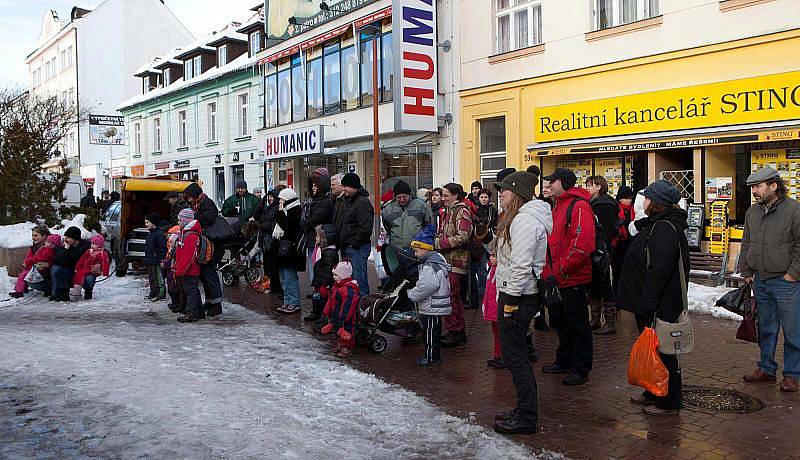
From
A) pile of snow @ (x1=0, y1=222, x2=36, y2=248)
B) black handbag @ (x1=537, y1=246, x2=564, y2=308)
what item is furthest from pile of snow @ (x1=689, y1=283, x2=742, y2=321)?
pile of snow @ (x1=0, y1=222, x2=36, y2=248)

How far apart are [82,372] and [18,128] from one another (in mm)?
12018

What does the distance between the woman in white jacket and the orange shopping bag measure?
85 cm

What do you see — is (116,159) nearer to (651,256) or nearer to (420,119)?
(420,119)

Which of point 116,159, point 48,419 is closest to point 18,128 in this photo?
point 48,419

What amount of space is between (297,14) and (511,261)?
2000cm

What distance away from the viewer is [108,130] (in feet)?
129

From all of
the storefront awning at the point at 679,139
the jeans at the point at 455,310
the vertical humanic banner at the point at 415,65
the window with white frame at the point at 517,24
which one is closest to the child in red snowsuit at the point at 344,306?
the jeans at the point at 455,310

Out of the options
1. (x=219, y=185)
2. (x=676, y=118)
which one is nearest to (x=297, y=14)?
(x=219, y=185)

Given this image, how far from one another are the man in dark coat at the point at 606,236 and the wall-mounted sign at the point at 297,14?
42.0ft

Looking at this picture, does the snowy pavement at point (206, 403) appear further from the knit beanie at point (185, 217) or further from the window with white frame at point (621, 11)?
the window with white frame at point (621, 11)

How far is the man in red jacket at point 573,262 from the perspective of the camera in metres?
6.21

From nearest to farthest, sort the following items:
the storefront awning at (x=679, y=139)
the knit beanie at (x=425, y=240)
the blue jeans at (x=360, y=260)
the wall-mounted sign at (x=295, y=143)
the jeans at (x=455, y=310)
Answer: the knit beanie at (x=425, y=240) < the jeans at (x=455, y=310) < the blue jeans at (x=360, y=260) < the storefront awning at (x=679, y=139) < the wall-mounted sign at (x=295, y=143)

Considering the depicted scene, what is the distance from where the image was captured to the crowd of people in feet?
17.0

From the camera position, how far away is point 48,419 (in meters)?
5.42
